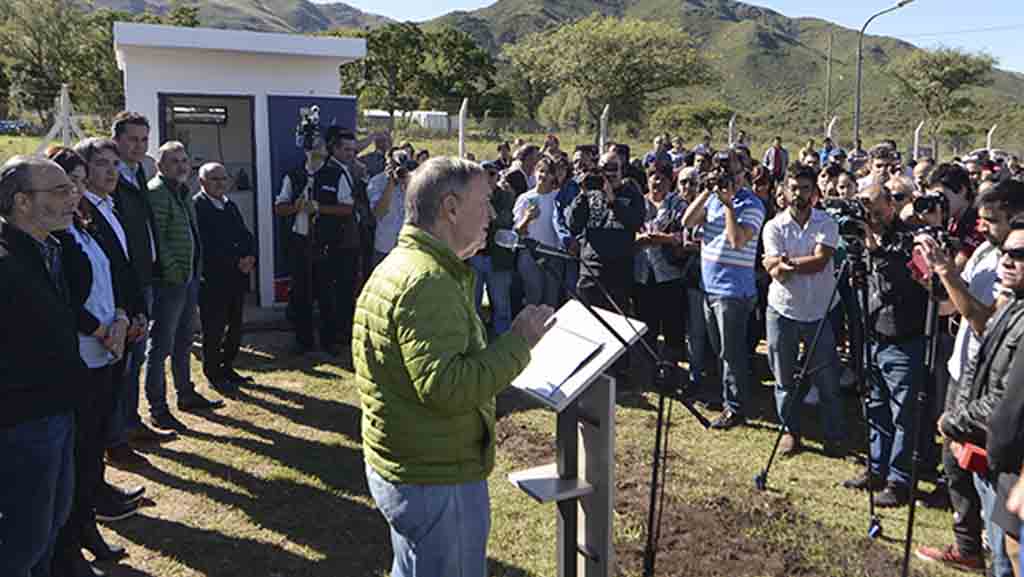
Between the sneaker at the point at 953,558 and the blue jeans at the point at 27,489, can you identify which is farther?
the sneaker at the point at 953,558

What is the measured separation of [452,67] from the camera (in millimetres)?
57000

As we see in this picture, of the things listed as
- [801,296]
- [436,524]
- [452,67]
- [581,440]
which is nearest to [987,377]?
[581,440]

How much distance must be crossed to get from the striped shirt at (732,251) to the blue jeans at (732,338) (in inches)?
3.4

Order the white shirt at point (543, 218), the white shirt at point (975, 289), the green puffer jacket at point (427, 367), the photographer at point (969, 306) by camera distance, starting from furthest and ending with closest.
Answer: the white shirt at point (543, 218) → the white shirt at point (975, 289) → the photographer at point (969, 306) → the green puffer jacket at point (427, 367)

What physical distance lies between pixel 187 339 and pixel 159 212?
1143 mm

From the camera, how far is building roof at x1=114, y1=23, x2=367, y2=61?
323 inches

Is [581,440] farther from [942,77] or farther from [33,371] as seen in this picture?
[942,77]

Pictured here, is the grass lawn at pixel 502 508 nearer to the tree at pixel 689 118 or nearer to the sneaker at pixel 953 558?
the sneaker at pixel 953 558

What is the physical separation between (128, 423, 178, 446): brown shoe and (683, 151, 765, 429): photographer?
4197 millimetres

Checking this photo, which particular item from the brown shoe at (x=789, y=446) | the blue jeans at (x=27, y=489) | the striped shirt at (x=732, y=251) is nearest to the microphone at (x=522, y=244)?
the blue jeans at (x=27, y=489)

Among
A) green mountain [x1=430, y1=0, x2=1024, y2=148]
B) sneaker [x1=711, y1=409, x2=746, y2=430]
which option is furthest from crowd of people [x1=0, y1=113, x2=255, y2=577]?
green mountain [x1=430, y1=0, x2=1024, y2=148]

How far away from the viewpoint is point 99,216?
4.38m

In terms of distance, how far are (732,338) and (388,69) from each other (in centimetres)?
5271

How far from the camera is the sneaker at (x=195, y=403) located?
6316 millimetres
